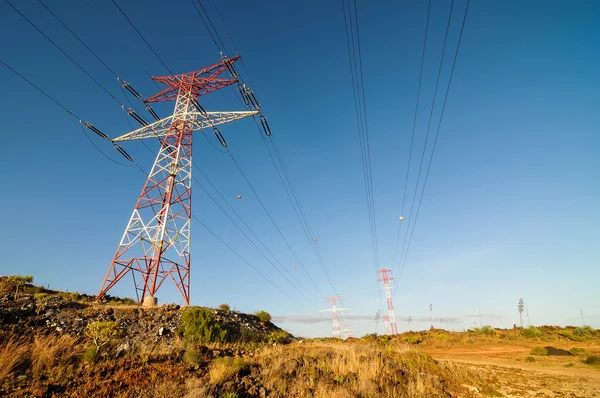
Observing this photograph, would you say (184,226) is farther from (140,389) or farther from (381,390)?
(381,390)

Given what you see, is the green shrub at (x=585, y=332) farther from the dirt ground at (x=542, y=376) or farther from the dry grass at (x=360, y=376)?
the dry grass at (x=360, y=376)

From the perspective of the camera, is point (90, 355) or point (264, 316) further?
point (264, 316)

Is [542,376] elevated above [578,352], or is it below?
above

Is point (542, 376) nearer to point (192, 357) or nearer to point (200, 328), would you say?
point (192, 357)

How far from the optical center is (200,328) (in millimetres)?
18547

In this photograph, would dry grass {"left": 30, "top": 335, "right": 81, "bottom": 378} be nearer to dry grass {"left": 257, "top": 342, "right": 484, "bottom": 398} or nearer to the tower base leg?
dry grass {"left": 257, "top": 342, "right": 484, "bottom": 398}

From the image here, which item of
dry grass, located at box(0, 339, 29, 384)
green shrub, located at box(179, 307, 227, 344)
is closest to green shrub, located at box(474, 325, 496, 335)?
green shrub, located at box(179, 307, 227, 344)

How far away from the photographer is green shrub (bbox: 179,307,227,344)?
707 inches

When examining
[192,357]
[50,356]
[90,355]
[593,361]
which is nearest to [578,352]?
[593,361]

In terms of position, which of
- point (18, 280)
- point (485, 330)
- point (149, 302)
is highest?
point (18, 280)

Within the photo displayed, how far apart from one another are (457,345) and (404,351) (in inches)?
456

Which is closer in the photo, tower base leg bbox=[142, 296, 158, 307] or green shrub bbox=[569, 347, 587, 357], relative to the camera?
green shrub bbox=[569, 347, 587, 357]

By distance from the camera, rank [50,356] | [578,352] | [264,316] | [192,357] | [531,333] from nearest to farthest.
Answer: [50,356] < [192,357] < [578,352] < [531,333] < [264,316]

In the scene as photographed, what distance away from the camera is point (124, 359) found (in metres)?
10.9
